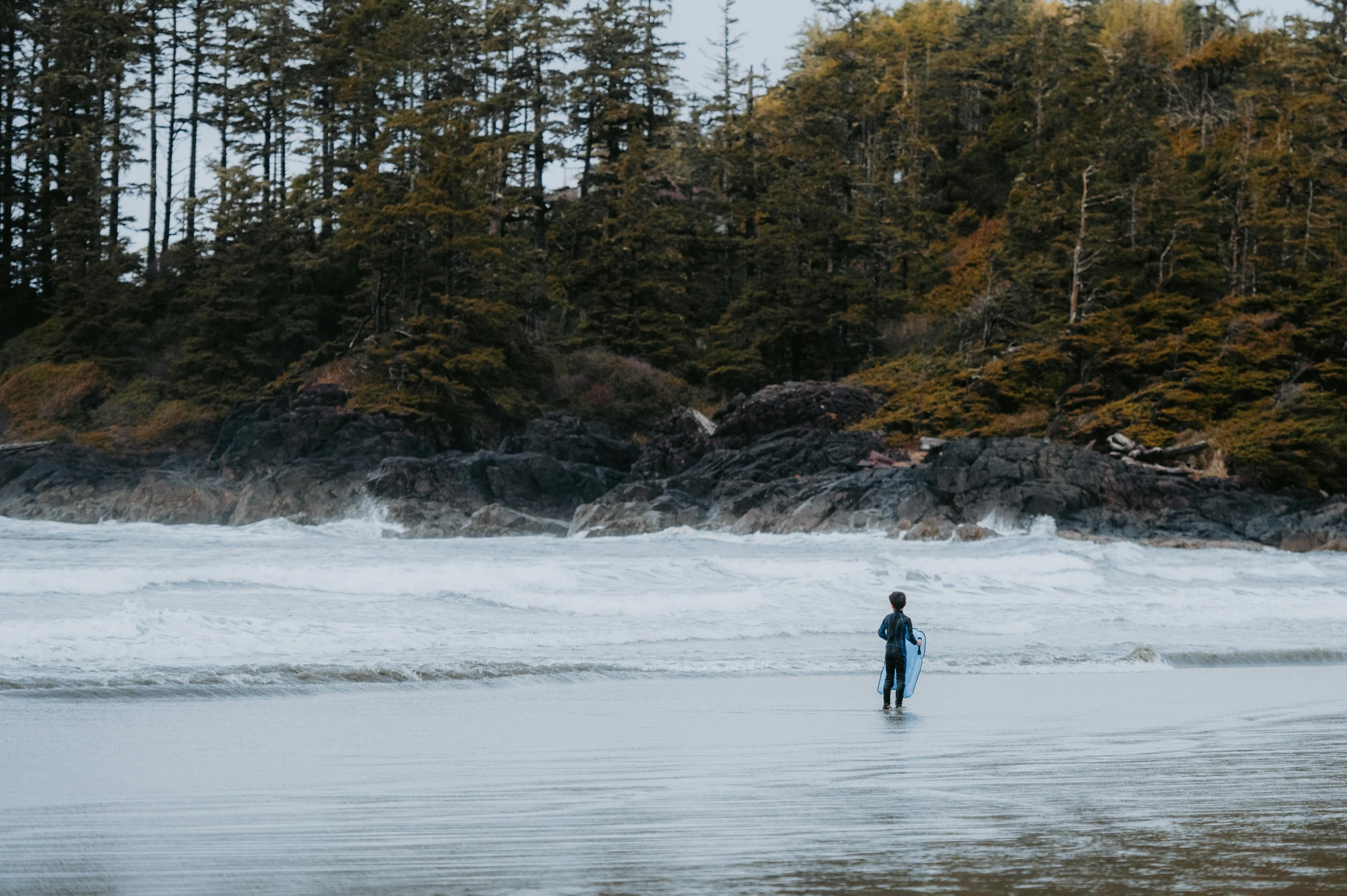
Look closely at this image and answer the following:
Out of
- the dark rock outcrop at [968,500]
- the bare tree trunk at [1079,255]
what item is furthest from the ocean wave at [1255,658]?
the bare tree trunk at [1079,255]

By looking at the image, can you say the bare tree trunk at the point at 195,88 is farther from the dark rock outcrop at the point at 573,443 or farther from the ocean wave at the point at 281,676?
the ocean wave at the point at 281,676

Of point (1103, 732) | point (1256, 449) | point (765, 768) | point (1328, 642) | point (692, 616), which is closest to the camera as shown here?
point (765, 768)

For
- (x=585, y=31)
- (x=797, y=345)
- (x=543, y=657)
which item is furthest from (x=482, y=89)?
(x=543, y=657)

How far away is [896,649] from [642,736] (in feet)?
8.24

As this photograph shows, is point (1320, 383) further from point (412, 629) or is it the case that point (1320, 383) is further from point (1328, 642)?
point (412, 629)

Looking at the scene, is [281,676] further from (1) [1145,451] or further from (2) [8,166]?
(2) [8,166]

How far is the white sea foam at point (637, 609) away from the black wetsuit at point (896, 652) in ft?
7.74

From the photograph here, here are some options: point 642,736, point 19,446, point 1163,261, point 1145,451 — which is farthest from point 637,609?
point 19,446

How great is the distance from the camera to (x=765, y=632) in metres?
14.7

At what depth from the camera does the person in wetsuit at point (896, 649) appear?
31.1ft

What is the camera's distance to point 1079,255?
127 ft

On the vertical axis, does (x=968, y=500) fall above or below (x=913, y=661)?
above

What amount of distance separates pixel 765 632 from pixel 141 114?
143ft

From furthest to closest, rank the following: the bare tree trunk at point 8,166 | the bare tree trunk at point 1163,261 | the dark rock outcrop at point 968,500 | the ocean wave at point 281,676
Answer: the bare tree trunk at point 8,166
the bare tree trunk at point 1163,261
the dark rock outcrop at point 968,500
the ocean wave at point 281,676
